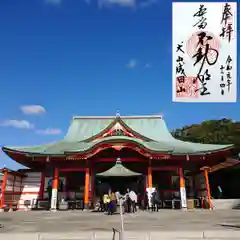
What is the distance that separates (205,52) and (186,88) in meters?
1.71

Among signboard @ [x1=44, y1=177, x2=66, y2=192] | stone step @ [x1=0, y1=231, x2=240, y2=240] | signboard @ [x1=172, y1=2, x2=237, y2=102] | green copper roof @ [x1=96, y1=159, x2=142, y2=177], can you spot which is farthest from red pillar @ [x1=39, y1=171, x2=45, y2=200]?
signboard @ [x1=172, y1=2, x2=237, y2=102]

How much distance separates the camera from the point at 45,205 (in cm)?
3030

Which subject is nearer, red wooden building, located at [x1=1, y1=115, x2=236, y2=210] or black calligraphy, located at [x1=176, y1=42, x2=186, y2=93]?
black calligraphy, located at [x1=176, y1=42, x2=186, y2=93]

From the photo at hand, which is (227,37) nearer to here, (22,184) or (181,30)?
(181,30)

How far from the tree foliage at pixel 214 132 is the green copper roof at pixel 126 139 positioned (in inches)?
470

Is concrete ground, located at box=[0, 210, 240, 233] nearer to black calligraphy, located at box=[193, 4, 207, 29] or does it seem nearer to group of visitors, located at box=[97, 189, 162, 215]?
group of visitors, located at box=[97, 189, 162, 215]

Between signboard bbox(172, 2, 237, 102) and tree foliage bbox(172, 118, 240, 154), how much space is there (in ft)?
97.6

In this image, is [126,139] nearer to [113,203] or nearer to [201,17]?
[113,203]

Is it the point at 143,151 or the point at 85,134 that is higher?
the point at 85,134

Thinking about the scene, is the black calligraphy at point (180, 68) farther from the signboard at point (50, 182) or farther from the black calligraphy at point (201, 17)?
the signboard at point (50, 182)

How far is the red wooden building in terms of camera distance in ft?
92.2

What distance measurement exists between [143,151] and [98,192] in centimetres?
560

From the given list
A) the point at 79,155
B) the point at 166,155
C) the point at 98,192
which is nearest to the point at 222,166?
the point at 166,155

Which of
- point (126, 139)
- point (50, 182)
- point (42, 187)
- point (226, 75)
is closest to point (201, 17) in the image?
point (226, 75)
